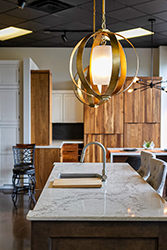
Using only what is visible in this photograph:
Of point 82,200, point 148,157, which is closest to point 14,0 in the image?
point 148,157

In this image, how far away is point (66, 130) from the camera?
23.9 ft

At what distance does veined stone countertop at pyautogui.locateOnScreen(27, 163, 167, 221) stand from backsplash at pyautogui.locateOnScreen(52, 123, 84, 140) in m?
4.67

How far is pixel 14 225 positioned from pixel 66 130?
371 cm

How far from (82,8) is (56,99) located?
2797 millimetres

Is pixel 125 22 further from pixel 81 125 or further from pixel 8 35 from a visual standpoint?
pixel 81 125

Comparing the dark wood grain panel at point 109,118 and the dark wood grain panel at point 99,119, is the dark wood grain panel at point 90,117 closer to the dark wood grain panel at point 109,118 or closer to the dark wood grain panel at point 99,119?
the dark wood grain panel at point 99,119

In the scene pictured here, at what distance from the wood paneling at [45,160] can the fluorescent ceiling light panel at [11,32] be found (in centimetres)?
239

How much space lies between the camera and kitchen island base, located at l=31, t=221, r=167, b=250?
1.73m

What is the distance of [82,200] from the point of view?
2002mm

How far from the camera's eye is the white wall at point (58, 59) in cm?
682

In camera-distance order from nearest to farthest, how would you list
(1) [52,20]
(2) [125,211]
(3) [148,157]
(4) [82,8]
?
(2) [125,211]
(3) [148,157]
(4) [82,8]
(1) [52,20]

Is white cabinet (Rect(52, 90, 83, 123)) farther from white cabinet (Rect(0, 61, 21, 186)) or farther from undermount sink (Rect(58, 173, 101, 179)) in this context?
undermount sink (Rect(58, 173, 101, 179))

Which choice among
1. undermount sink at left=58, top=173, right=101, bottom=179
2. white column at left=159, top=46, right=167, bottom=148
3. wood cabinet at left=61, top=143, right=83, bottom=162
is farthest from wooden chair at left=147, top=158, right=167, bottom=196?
white column at left=159, top=46, right=167, bottom=148

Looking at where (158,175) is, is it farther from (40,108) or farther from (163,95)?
(163,95)
